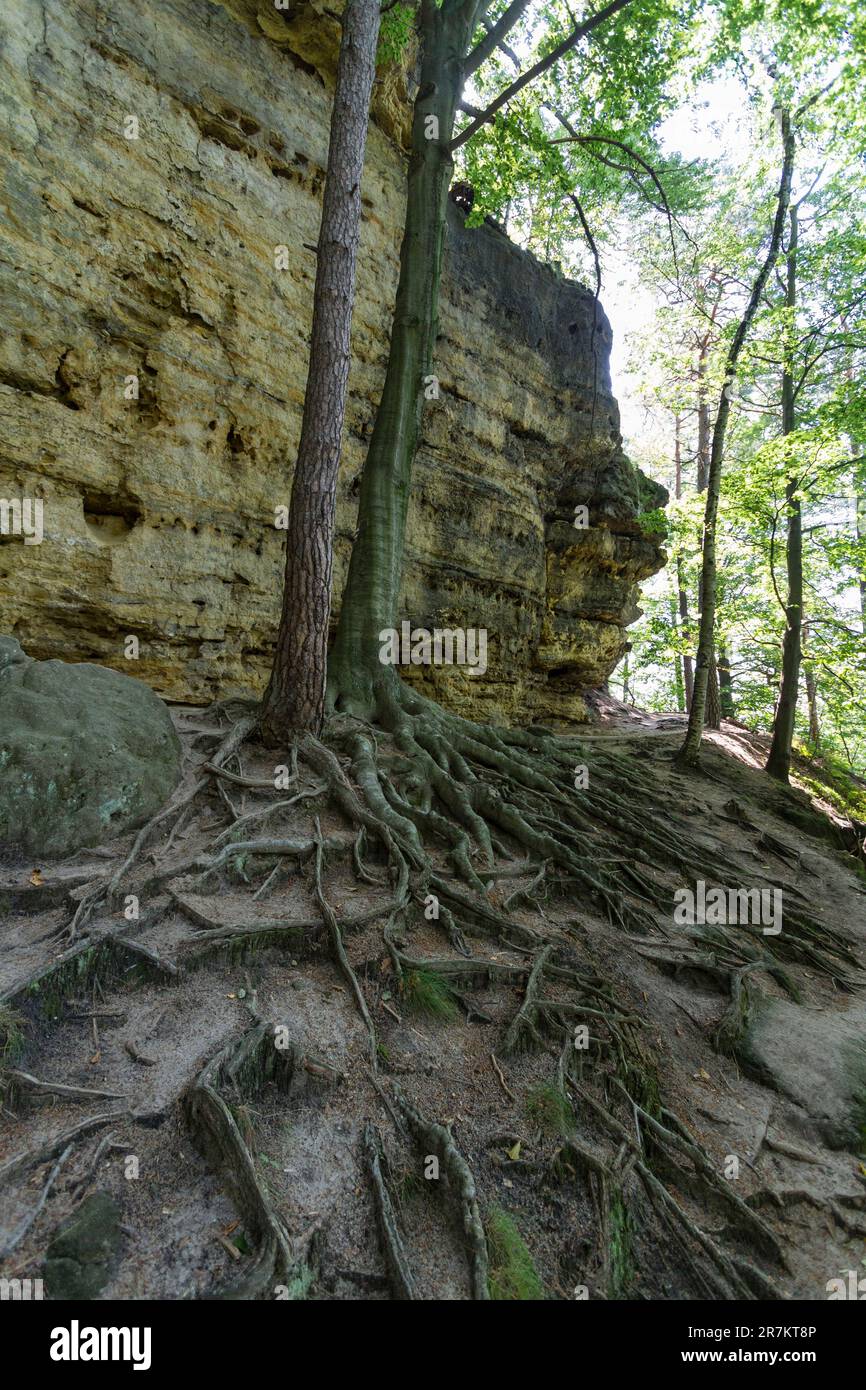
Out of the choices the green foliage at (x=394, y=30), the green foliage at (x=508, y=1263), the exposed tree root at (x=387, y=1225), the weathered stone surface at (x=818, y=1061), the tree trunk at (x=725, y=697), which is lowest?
the weathered stone surface at (x=818, y=1061)

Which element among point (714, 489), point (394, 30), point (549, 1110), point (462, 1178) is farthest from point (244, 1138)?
point (394, 30)

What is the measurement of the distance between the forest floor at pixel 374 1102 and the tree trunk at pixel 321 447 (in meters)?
1.24

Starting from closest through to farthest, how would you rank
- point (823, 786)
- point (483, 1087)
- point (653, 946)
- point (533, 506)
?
point (483, 1087), point (653, 946), point (533, 506), point (823, 786)

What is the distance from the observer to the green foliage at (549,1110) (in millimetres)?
3111

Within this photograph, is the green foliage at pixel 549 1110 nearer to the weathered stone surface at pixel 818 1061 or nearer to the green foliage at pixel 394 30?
the weathered stone surface at pixel 818 1061

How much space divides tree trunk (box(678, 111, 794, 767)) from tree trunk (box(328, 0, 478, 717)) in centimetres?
552

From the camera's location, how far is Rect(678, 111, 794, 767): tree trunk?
1048cm

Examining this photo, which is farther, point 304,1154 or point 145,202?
point 145,202

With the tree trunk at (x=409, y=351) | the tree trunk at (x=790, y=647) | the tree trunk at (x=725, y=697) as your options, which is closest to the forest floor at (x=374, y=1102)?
the tree trunk at (x=409, y=351)

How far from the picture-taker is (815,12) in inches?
336

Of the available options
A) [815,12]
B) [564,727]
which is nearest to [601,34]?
[815,12]

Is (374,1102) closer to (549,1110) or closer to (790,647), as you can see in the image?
(549,1110)

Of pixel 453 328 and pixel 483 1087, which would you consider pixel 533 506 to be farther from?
pixel 483 1087

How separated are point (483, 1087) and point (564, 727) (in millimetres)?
11345
